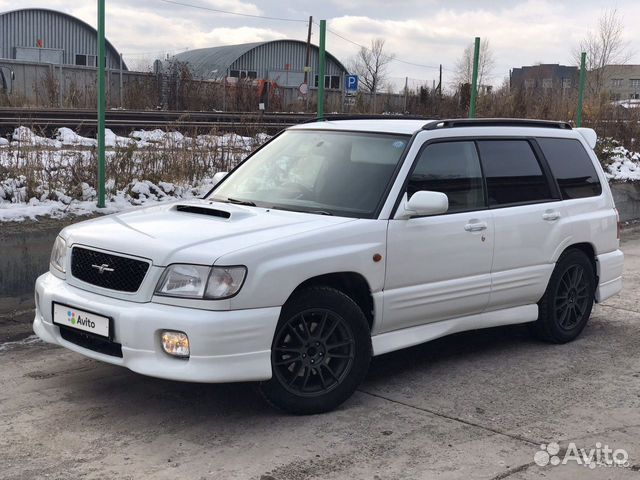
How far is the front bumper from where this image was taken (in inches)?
169

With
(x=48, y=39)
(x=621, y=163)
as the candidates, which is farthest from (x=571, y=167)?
(x=48, y=39)

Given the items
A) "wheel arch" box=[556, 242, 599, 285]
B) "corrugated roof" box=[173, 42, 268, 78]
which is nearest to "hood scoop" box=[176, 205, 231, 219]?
"wheel arch" box=[556, 242, 599, 285]

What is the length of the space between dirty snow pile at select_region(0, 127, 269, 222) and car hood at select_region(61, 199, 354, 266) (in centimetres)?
301

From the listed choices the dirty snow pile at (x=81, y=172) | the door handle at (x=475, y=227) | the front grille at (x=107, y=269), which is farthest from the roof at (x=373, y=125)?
the dirty snow pile at (x=81, y=172)

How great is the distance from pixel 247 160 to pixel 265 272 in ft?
6.67

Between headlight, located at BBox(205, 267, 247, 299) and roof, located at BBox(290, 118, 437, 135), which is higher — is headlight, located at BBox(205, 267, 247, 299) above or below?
below

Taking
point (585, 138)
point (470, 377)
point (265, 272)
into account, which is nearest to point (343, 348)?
point (265, 272)

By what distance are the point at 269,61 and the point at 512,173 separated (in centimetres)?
5152

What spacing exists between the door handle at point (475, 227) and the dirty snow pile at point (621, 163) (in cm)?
976

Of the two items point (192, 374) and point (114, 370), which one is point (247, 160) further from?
point (192, 374)

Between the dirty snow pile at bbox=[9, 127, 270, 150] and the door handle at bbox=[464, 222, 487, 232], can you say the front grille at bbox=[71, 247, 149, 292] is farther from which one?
the dirty snow pile at bbox=[9, 127, 270, 150]

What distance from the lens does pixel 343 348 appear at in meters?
4.86

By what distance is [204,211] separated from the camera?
5230 millimetres

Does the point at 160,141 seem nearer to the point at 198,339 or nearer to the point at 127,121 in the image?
the point at 198,339
